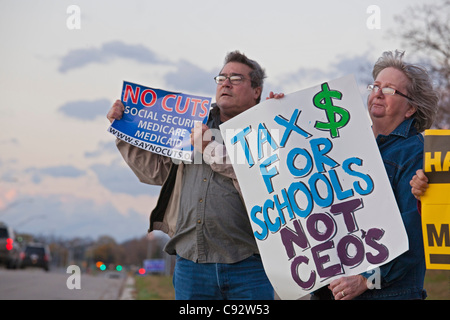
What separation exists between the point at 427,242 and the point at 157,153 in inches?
71.9

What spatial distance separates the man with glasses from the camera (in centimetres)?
386

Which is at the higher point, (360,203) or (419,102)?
(419,102)

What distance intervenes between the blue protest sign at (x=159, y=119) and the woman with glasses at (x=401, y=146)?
3.81 ft

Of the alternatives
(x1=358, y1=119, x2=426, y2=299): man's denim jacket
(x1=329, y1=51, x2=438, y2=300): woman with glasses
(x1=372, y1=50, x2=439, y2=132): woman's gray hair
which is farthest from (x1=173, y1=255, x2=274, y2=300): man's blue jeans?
(x1=372, y1=50, x2=439, y2=132): woman's gray hair

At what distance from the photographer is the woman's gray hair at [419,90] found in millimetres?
3732

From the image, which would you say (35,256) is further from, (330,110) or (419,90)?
(419,90)

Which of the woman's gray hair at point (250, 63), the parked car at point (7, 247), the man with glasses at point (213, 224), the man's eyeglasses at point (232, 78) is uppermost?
the woman's gray hair at point (250, 63)

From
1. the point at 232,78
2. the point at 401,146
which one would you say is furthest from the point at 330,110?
the point at 232,78

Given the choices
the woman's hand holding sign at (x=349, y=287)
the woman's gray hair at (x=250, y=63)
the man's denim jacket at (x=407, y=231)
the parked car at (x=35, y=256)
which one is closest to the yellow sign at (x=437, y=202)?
the man's denim jacket at (x=407, y=231)

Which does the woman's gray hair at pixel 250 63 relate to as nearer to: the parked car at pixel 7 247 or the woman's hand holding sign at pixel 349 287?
the woman's hand holding sign at pixel 349 287

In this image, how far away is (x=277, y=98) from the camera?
12.7 feet
